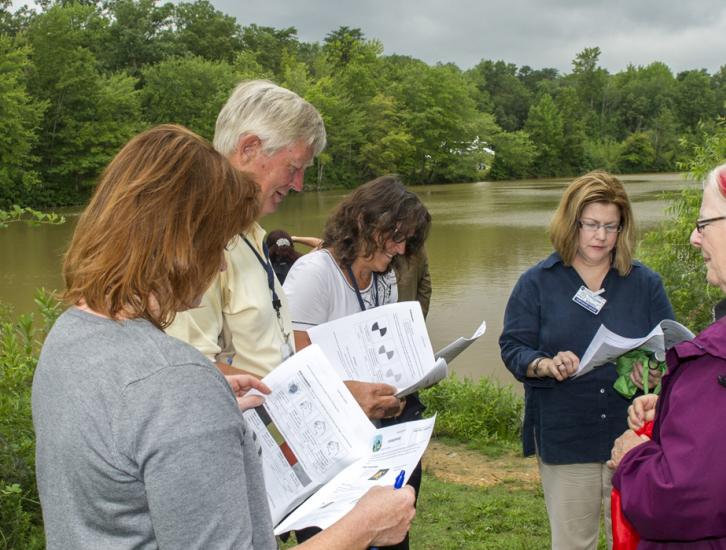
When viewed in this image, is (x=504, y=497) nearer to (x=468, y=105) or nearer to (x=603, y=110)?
(x=468, y=105)

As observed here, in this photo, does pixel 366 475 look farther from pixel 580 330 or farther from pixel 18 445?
pixel 18 445

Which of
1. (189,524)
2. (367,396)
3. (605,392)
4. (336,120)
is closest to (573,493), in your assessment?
(605,392)

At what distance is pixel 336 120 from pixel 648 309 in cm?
4825

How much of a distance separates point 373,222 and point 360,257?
152mm

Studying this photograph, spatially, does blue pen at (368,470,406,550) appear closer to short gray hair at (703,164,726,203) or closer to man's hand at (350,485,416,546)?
man's hand at (350,485,416,546)

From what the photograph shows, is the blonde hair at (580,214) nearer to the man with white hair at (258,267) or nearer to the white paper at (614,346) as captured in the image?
the white paper at (614,346)

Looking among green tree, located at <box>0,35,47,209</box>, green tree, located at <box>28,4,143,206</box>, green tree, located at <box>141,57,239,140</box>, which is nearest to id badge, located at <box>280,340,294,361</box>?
green tree, located at <box>0,35,47,209</box>

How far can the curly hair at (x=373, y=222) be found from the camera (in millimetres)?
2861

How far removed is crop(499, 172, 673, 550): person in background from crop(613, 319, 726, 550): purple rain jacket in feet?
4.06

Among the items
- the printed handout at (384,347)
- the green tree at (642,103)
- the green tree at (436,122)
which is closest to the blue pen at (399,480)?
the printed handout at (384,347)

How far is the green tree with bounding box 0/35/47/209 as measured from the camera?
29.1 m

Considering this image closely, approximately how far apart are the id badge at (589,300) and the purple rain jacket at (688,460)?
135 cm

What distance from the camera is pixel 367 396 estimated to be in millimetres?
2412

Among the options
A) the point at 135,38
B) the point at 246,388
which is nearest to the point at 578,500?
the point at 246,388
